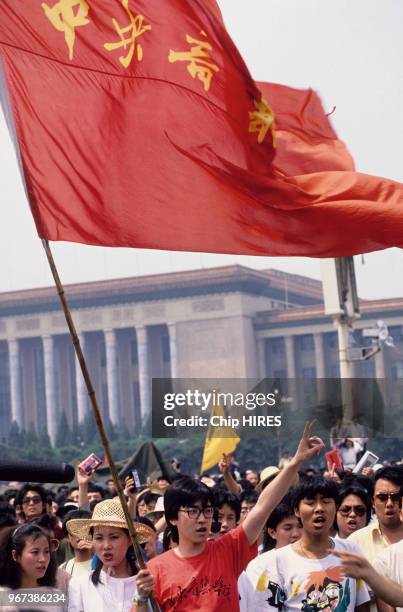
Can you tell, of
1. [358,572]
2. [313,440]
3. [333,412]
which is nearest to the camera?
[358,572]

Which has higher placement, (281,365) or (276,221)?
(281,365)

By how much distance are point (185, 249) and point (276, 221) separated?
52 cm

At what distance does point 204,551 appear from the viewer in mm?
5145

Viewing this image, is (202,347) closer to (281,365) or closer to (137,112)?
(281,365)

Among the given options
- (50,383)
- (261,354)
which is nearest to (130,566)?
(261,354)

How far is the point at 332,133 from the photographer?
8.47 m

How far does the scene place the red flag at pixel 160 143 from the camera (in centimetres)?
646

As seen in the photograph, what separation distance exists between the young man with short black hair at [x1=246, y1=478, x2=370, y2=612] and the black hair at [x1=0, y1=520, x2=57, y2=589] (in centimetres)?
77

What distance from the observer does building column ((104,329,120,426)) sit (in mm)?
77812

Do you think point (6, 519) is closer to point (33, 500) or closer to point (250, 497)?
point (33, 500)

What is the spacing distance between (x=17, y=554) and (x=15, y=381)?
3021 inches

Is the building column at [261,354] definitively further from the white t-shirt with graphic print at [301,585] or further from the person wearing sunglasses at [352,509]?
the white t-shirt with graphic print at [301,585]

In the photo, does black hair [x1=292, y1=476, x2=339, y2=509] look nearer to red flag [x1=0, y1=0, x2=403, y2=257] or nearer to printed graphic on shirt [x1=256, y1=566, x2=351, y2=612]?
printed graphic on shirt [x1=256, y1=566, x2=351, y2=612]

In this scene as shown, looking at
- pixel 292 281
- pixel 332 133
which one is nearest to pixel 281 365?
pixel 292 281
